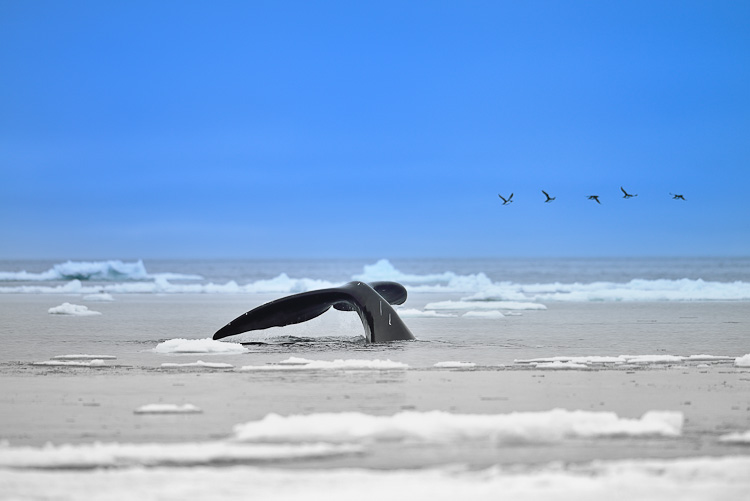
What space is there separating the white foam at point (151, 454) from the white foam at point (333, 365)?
4.47m

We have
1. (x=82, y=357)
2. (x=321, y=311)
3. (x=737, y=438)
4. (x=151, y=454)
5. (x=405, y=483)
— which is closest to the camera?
(x=405, y=483)

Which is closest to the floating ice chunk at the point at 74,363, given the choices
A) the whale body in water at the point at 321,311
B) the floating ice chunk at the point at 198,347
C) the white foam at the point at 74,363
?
the white foam at the point at 74,363

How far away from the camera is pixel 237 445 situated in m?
5.31

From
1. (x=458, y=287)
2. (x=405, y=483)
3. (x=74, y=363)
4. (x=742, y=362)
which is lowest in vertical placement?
(x=405, y=483)

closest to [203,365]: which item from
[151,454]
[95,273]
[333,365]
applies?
[333,365]

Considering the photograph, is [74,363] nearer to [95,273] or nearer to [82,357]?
[82,357]

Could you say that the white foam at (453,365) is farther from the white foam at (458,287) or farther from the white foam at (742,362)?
the white foam at (458,287)

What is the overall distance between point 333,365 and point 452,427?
14.2ft

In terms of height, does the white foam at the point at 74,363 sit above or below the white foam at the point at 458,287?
below

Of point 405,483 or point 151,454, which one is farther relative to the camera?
point 151,454

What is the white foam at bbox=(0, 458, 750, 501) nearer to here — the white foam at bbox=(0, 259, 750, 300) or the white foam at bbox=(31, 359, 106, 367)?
the white foam at bbox=(31, 359, 106, 367)

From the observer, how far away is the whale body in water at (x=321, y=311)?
12.9 meters

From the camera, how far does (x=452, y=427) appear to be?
581 cm

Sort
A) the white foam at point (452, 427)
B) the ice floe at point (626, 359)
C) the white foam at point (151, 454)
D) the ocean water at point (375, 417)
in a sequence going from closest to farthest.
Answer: the ocean water at point (375, 417), the white foam at point (151, 454), the white foam at point (452, 427), the ice floe at point (626, 359)
